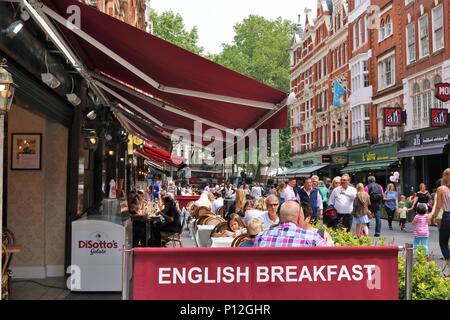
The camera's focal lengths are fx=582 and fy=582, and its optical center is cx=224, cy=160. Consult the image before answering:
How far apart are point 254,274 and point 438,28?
28136mm

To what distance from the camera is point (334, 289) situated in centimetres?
396

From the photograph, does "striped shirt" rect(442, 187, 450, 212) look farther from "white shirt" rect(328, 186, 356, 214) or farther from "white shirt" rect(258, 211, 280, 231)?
"white shirt" rect(258, 211, 280, 231)

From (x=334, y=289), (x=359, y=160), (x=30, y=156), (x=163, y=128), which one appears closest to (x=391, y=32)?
(x=359, y=160)

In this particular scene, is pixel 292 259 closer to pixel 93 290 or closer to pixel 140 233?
pixel 93 290

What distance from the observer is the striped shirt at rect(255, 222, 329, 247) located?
185 inches

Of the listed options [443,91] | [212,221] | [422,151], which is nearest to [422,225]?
[212,221]

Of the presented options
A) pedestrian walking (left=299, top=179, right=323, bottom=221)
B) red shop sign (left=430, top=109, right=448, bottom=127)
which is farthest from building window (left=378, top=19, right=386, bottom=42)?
pedestrian walking (left=299, top=179, right=323, bottom=221)

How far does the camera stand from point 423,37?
30844mm

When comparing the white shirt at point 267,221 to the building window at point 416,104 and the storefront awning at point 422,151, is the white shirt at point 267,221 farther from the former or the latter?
the building window at point 416,104

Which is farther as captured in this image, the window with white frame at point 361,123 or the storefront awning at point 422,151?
the window with white frame at point 361,123

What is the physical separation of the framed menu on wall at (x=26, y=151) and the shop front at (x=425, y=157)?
→ 21.8 m

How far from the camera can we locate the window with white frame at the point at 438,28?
2864cm

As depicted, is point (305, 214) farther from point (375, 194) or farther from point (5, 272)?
point (375, 194)

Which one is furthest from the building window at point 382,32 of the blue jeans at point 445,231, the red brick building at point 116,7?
the blue jeans at point 445,231
